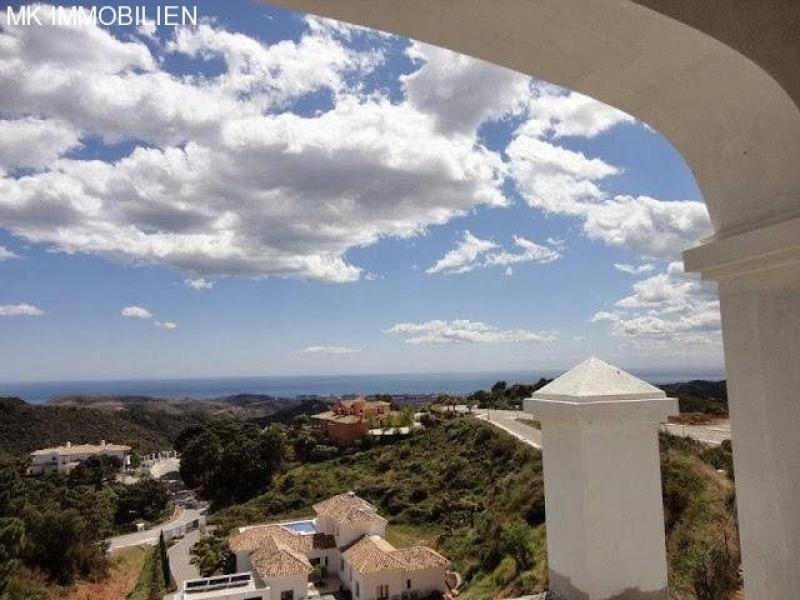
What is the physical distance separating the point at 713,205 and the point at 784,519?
36.8 inches

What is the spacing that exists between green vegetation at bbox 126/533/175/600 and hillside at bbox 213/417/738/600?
581 cm

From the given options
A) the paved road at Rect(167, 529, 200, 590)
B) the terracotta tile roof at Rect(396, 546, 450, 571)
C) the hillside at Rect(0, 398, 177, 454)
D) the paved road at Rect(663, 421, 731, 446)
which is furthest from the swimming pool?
the hillside at Rect(0, 398, 177, 454)

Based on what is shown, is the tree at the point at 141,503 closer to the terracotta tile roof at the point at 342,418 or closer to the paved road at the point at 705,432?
the terracotta tile roof at the point at 342,418

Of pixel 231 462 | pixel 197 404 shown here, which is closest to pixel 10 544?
pixel 231 462

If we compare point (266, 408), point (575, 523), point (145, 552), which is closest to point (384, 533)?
point (145, 552)

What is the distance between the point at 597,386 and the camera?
2082 mm

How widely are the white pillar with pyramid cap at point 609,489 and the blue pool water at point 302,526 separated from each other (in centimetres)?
2257

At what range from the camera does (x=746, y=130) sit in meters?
1.66

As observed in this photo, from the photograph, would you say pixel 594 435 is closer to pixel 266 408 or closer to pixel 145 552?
pixel 145 552

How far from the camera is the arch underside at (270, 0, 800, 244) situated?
1.45 m

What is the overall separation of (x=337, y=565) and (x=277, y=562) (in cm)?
307

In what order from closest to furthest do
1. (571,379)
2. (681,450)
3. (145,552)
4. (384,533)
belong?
(571,379)
(681,450)
(384,533)
(145,552)

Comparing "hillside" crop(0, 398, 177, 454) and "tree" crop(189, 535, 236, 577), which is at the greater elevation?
"hillside" crop(0, 398, 177, 454)

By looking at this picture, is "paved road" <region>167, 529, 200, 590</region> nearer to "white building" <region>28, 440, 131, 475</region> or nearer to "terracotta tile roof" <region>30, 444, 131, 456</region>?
"white building" <region>28, 440, 131, 475</region>
